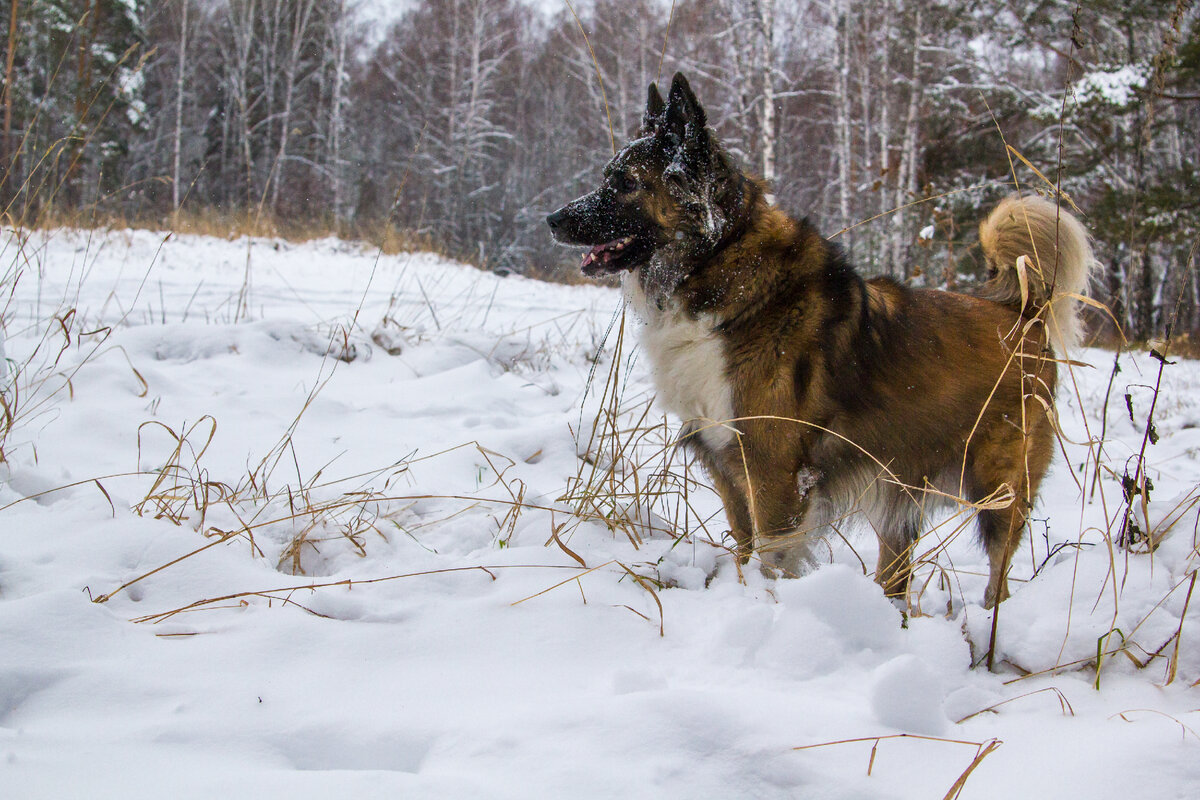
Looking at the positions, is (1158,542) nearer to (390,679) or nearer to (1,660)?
(390,679)

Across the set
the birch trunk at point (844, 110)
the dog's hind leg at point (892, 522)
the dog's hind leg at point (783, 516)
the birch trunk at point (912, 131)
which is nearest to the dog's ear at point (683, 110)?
the dog's hind leg at point (783, 516)

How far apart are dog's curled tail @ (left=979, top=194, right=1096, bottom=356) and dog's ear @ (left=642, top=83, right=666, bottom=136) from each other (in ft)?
4.12

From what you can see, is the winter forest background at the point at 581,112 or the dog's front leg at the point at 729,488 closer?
the dog's front leg at the point at 729,488

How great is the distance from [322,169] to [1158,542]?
2196 centimetres

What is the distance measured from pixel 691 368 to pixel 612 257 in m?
0.53

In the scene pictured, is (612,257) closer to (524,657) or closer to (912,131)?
(524,657)

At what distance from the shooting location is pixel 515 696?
1.26m

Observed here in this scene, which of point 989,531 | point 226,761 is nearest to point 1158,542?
point 989,531

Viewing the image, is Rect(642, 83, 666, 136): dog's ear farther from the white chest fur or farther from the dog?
the white chest fur

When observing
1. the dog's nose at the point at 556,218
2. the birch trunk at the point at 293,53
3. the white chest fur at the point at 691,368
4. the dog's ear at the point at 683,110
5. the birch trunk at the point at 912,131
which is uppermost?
the birch trunk at the point at 293,53

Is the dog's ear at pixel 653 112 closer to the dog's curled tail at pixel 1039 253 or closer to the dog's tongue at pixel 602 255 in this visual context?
the dog's tongue at pixel 602 255

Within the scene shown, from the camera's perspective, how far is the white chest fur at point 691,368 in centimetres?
221

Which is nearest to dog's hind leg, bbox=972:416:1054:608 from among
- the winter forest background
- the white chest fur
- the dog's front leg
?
the dog's front leg

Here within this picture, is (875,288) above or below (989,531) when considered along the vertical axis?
above
